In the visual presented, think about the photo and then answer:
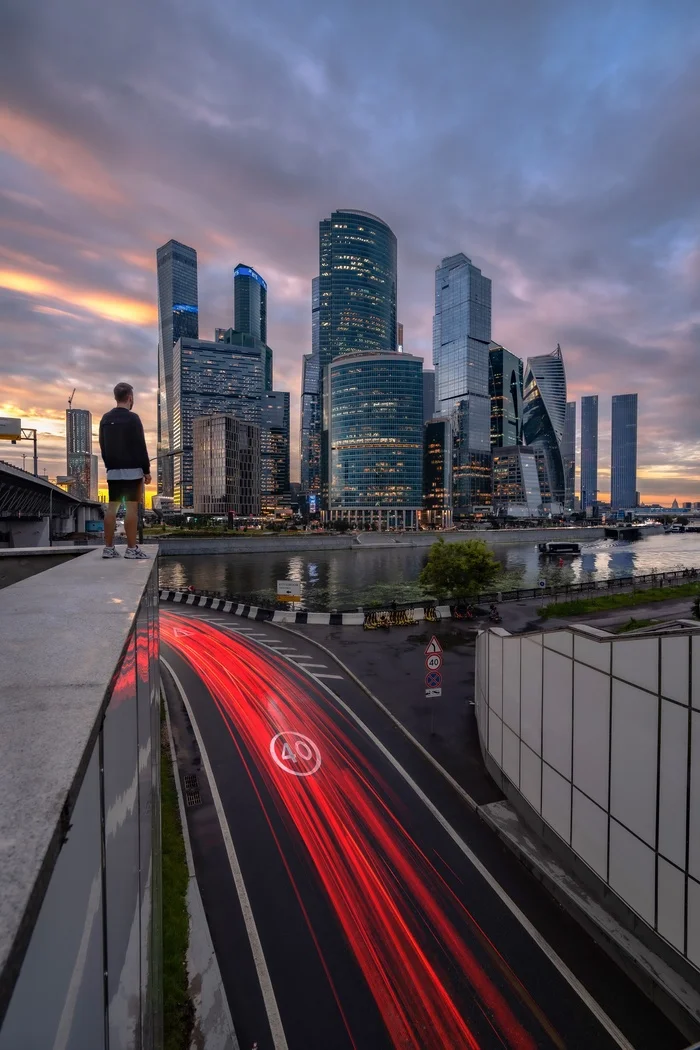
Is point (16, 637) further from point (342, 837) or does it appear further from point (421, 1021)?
point (342, 837)

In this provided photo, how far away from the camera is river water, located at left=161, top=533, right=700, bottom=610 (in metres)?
56.5

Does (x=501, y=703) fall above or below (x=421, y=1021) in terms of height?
above

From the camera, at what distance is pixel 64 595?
6336 millimetres

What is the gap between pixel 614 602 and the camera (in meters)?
37.0

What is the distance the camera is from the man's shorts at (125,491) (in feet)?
34.7

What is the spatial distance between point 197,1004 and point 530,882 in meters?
7.37

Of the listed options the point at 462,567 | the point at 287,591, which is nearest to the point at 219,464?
the point at 287,591

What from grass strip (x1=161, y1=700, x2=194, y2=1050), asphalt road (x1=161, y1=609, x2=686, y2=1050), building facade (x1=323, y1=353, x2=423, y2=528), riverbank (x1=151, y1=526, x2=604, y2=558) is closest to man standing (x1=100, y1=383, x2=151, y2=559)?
grass strip (x1=161, y1=700, x2=194, y2=1050)

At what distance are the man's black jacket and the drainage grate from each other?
996 cm

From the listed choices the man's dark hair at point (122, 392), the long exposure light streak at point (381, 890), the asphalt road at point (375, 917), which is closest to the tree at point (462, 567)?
the long exposure light streak at point (381, 890)

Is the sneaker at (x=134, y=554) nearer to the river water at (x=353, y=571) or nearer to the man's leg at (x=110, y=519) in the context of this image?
the man's leg at (x=110, y=519)

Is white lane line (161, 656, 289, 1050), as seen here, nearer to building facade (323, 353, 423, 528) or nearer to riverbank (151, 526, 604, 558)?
riverbank (151, 526, 604, 558)

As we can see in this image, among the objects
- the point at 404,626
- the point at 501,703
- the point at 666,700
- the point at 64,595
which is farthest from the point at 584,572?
the point at 64,595

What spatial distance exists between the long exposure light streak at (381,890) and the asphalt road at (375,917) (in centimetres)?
3
